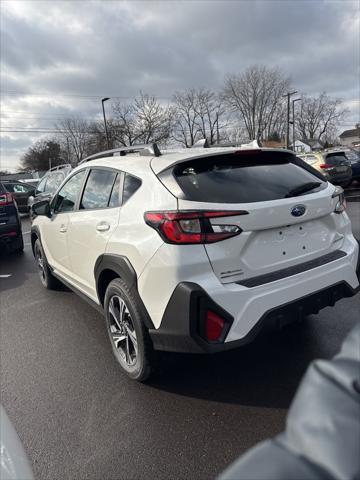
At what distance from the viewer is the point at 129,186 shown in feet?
9.45

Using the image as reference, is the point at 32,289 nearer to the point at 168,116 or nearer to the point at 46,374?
the point at 46,374

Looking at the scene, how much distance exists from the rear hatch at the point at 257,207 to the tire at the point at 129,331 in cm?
71

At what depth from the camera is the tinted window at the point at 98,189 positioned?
3189 mm

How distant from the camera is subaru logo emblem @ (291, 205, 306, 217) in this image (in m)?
2.59

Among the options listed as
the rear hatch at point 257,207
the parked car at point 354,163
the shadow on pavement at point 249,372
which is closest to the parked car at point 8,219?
the shadow on pavement at point 249,372

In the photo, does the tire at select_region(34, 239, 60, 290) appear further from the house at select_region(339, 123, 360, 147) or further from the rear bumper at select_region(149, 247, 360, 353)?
the house at select_region(339, 123, 360, 147)

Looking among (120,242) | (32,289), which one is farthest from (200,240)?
(32,289)

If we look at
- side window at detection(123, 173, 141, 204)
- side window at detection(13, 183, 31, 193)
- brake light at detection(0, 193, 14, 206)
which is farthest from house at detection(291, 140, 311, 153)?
side window at detection(123, 173, 141, 204)

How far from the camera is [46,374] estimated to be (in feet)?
10.4

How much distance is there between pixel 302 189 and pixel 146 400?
1943mm

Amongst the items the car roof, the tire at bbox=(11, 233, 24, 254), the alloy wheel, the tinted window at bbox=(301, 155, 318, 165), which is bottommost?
the tire at bbox=(11, 233, 24, 254)

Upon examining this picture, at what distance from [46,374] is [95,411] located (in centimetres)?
75

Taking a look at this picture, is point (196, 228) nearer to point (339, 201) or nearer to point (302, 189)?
point (302, 189)

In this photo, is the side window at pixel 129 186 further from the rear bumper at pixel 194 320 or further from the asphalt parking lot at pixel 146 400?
the asphalt parking lot at pixel 146 400
